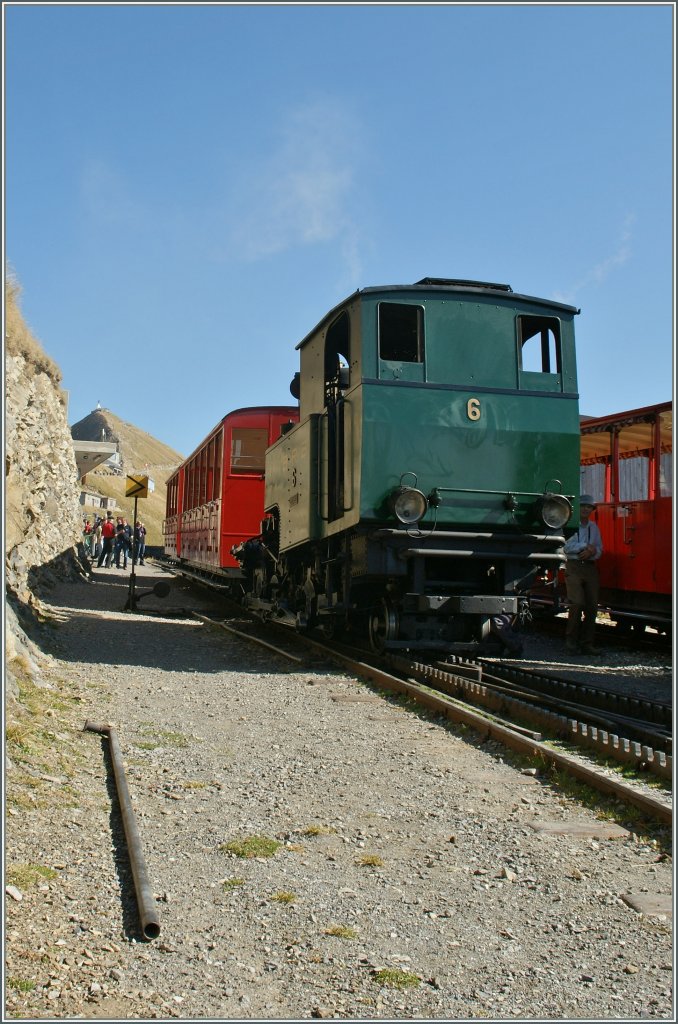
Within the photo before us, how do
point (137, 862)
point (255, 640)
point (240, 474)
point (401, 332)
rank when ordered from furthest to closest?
point (240, 474), point (255, 640), point (401, 332), point (137, 862)

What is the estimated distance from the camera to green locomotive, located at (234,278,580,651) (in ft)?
28.1

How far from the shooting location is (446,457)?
28.4ft

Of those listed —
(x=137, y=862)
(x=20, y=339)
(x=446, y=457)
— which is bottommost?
(x=137, y=862)

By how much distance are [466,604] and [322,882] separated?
199 inches

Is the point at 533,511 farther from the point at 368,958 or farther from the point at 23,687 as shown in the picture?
the point at 368,958

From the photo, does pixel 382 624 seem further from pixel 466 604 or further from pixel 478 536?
pixel 478 536

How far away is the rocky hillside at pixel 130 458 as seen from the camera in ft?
347

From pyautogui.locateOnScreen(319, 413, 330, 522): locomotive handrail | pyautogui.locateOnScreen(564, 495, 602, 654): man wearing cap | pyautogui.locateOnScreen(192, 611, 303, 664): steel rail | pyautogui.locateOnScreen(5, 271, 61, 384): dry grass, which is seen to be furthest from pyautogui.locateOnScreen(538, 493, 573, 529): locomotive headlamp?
pyautogui.locateOnScreen(5, 271, 61, 384): dry grass

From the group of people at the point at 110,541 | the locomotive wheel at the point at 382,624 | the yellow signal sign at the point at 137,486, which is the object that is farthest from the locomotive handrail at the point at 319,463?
the group of people at the point at 110,541

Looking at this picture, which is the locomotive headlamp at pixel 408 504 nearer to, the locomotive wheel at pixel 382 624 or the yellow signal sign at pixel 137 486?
the locomotive wheel at pixel 382 624

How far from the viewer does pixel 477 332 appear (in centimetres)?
897

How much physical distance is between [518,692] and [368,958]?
4.87 m

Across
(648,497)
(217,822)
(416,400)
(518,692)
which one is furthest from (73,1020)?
(648,497)

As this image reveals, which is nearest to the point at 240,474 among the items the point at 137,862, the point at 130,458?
the point at 137,862
